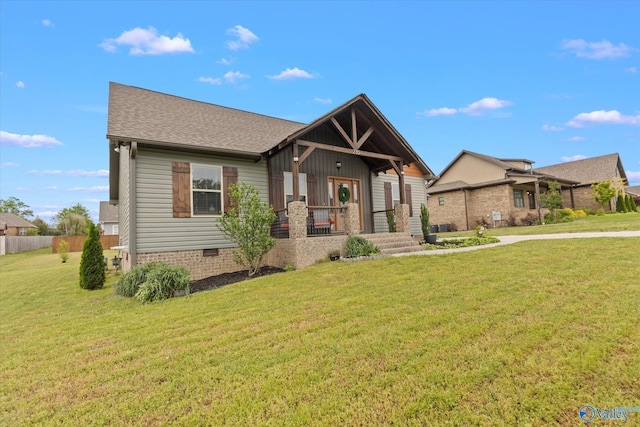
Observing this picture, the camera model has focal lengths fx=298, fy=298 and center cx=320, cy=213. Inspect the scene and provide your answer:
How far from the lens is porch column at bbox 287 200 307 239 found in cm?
838

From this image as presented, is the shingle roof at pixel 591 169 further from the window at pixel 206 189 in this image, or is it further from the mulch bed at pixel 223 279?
the window at pixel 206 189

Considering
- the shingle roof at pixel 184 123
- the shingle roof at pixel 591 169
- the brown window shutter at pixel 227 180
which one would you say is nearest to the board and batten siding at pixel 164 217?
the brown window shutter at pixel 227 180

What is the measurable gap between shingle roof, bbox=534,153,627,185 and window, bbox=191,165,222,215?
32.6m

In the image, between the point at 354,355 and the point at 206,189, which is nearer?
the point at 354,355

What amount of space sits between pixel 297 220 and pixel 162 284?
3.66 metres

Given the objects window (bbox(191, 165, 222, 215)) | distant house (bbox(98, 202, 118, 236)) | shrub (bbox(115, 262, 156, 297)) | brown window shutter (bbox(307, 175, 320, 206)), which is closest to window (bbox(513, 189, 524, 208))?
brown window shutter (bbox(307, 175, 320, 206))

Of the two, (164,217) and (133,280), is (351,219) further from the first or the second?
(133,280)

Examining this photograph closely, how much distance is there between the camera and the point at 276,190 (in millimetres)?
10109

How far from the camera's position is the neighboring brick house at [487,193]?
71.8 feet

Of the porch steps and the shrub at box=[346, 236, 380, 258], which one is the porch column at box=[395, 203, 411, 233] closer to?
the porch steps

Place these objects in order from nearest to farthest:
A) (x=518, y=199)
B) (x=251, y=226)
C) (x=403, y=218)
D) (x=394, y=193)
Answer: (x=251, y=226), (x=403, y=218), (x=394, y=193), (x=518, y=199)

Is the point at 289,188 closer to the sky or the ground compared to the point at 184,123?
closer to the ground

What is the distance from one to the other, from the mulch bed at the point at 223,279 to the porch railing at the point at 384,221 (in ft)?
18.5

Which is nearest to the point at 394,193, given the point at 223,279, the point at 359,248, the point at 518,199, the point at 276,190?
the point at 359,248
